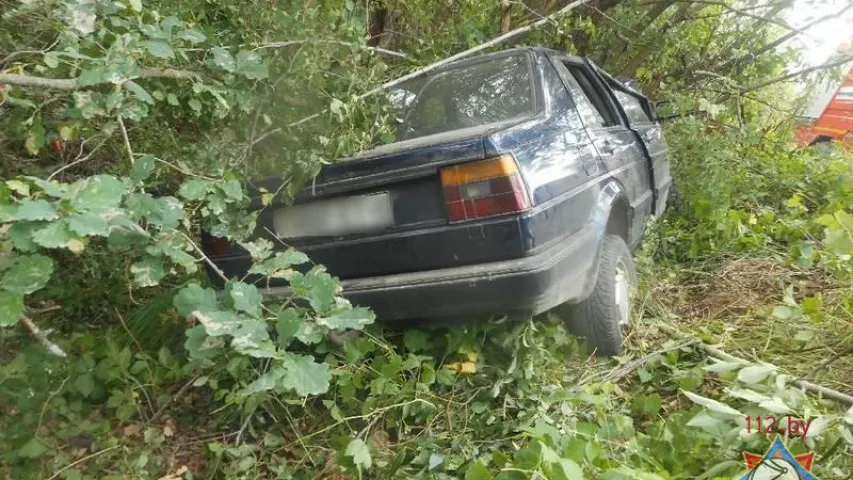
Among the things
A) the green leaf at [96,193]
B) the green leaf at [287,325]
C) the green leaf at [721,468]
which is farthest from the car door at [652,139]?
the green leaf at [96,193]

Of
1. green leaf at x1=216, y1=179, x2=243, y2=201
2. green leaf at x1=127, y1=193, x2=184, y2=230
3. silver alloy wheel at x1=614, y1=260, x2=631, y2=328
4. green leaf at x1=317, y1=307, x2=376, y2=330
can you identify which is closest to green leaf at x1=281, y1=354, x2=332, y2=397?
green leaf at x1=317, y1=307, x2=376, y2=330

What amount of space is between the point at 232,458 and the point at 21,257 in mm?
1061

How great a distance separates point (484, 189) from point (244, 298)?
89 centimetres

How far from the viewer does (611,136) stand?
3121 mm

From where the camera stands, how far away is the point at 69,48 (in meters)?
1.70

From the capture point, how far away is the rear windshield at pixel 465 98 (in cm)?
253

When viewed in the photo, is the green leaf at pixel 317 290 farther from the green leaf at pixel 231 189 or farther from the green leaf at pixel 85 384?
the green leaf at pixel 85 384

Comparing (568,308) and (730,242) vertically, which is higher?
(568,308)

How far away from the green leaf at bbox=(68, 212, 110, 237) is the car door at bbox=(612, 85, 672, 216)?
330 centimetres

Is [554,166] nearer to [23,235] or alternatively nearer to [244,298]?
[244,298]

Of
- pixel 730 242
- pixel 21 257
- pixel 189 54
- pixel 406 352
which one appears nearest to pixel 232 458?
pixel 406 352

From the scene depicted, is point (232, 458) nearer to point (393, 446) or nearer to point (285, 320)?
point (393, 446)

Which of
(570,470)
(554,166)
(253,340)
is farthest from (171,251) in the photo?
(554,166)

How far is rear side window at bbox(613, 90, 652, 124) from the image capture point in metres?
4.19
